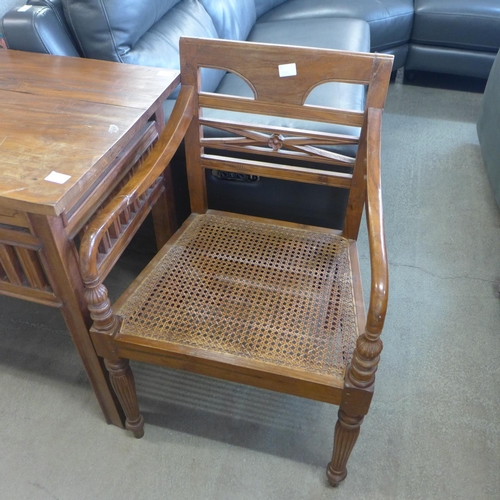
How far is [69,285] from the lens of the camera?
0.87 m

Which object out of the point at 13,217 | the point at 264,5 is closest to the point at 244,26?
the point at 264,5

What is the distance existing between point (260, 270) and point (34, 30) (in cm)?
84

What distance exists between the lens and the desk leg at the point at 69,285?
79cm

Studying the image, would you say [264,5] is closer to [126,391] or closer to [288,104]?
[288,104]

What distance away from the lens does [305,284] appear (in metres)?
1.03

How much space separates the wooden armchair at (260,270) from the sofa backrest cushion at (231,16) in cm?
93

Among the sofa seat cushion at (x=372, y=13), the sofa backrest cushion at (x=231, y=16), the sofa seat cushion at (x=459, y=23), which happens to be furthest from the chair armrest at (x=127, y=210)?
the sofa seat cushion at (x=459, y=23)

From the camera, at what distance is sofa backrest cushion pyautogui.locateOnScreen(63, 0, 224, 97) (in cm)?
123

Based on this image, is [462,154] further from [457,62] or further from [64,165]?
[64,165]

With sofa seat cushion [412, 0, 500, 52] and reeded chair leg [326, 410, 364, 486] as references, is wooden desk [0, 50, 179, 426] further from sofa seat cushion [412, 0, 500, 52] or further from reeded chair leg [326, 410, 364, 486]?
sofa seat cushion [412, 0, 500, 52]

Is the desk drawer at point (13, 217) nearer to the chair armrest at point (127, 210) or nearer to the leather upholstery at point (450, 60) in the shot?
the chair armrest at point (127, 210)

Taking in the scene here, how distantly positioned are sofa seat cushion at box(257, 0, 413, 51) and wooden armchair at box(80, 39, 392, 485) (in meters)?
1.60

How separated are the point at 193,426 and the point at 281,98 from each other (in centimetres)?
84

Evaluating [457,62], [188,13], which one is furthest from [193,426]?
[457,62]
